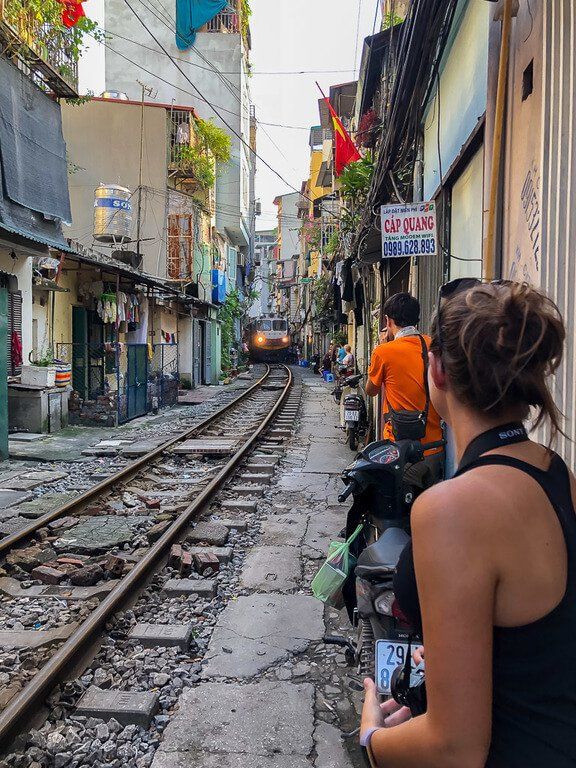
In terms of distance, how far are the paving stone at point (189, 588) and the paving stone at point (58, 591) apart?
431mm

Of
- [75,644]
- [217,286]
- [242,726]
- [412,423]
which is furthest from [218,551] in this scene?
[217,286]

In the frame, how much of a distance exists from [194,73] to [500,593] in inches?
1475

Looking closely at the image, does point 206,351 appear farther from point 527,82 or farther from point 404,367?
point 527,82

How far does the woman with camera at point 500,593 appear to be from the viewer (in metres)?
1.10

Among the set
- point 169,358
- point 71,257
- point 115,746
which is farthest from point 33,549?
point 169,358

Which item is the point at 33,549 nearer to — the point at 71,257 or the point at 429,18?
the point at 429,18

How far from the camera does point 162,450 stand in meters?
→ 10.9

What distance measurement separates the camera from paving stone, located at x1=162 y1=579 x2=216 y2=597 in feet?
16.1

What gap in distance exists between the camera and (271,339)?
147 ft

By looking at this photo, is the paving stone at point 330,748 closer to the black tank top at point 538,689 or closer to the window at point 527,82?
the black tank top at point 538,689

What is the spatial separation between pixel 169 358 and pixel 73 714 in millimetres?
22776

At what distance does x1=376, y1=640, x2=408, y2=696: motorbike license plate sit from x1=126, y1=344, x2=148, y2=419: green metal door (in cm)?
1354

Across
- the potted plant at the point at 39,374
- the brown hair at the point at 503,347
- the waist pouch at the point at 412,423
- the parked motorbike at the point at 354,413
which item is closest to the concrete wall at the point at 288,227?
the potted plant at the point at 39,374

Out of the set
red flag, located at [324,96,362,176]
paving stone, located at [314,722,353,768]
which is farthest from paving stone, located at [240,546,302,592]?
red flag, located at [324,96,362,176]
